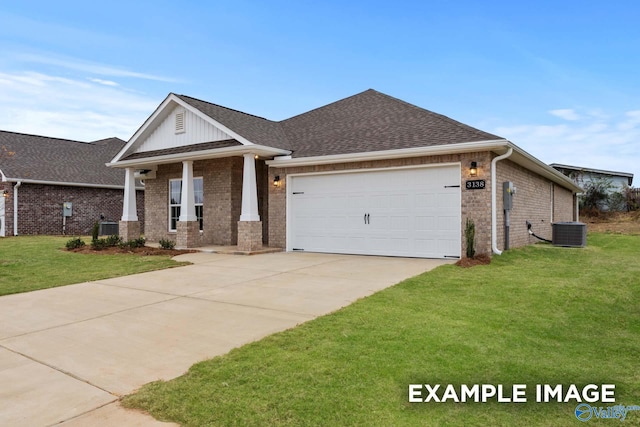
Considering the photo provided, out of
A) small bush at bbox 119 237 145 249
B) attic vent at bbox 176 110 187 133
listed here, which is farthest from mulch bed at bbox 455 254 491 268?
attic vent at bbox 176 110 187 133

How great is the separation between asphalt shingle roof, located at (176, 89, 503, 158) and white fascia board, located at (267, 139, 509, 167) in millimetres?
207

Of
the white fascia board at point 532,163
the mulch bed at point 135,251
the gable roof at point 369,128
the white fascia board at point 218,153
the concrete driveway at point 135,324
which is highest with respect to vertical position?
the gable roof at point 369,128

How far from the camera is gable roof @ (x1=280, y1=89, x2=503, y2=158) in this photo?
10.8 meters

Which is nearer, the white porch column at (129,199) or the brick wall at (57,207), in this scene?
the white porch column at (129,199)

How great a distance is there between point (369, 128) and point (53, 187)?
17.9m

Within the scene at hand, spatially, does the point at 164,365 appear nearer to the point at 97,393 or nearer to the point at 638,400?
the point at 97,393

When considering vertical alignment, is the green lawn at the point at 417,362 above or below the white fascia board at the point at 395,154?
below

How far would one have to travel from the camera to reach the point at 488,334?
4.29 metres

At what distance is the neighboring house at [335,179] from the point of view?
34.1 feet

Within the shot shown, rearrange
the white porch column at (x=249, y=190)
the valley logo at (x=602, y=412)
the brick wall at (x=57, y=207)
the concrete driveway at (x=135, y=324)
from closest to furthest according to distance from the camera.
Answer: the valley logo at (x=602, y=412) < the concrete driveway at (x=135, y=324) < the white porch column at (x=249, y=190) < the brick wall at (x=57, y=207)

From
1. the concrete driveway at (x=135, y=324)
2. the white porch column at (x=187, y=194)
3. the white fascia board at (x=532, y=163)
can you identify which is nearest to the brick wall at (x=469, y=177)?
the white fascia board at (x=532, y=163)

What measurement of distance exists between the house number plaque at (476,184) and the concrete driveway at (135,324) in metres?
2.26

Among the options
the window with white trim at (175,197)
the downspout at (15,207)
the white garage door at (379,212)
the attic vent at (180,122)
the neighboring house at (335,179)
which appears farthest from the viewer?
the downspout at (15,207)

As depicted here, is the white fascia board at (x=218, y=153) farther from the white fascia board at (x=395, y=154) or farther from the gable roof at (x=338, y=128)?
the white fascia board at (x=395, y=154)
